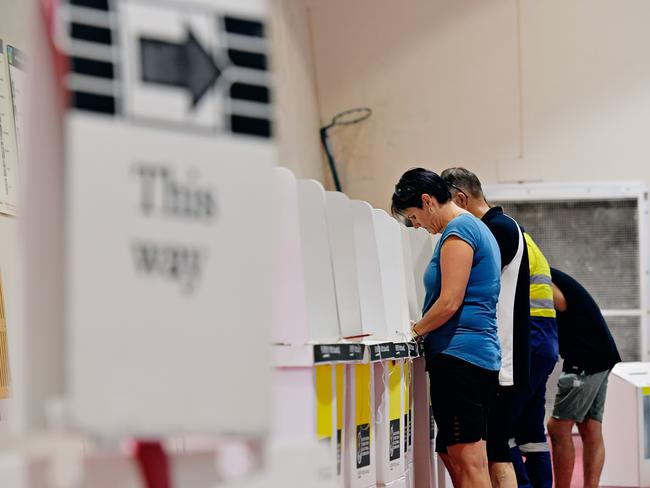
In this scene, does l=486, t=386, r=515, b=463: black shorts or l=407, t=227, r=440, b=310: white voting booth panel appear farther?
l=407, t=227, r=440, b=310: white voting booth panel

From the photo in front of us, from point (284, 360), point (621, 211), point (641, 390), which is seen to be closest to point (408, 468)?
point (284, 360)

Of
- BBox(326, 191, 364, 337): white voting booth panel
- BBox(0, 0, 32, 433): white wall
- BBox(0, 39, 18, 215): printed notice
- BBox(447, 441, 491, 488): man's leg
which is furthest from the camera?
BBox(0, 39, 18, 215): printed notice

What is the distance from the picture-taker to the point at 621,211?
A: 23.0ft

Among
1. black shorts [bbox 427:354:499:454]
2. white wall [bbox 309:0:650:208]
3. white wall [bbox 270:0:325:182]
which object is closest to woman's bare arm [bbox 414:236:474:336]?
black shorts [bbox 427:354:499:454]

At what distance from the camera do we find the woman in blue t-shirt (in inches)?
107

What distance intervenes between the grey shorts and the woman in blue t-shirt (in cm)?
130

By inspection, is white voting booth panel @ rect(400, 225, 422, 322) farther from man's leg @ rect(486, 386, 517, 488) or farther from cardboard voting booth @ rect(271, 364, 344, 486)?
cardboard voting booth @ rect(271, 364, 344, 486)

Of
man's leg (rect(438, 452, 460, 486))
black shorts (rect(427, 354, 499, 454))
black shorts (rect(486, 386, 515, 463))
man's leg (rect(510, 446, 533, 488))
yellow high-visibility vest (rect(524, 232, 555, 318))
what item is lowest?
man's leg (rect(510, 446, 533, 488))

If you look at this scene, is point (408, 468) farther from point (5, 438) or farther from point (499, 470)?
point (5, 438)

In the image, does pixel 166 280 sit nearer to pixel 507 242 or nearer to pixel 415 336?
pixel 415 336

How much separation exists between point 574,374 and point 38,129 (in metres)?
3.32

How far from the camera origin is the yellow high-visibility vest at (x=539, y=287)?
3.47 metres

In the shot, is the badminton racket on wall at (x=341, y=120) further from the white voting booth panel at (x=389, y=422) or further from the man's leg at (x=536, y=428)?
the white voting booth panel at (x=389, y=422)

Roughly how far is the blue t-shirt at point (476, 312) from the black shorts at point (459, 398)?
3 cm
